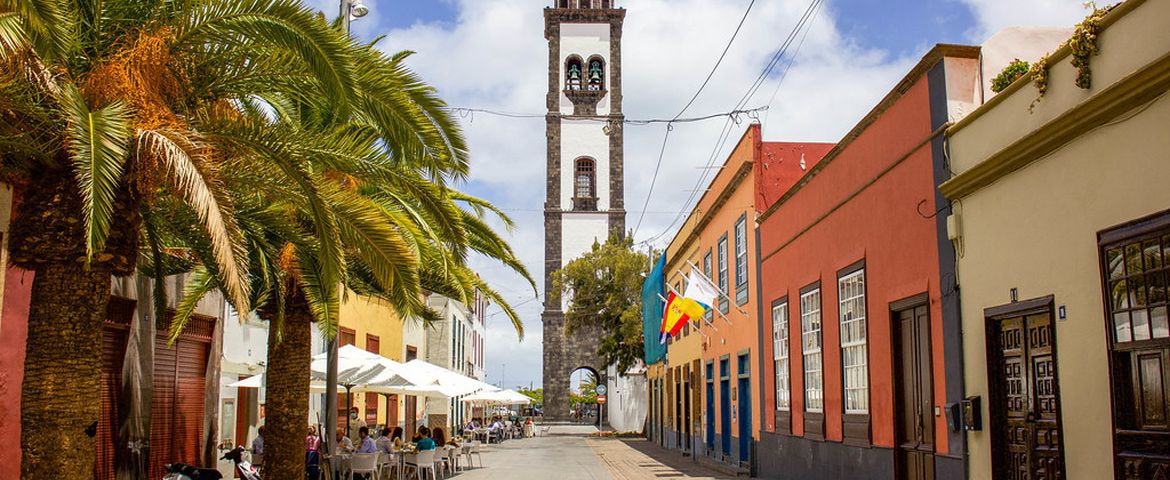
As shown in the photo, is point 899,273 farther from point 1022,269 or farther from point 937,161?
point 1022,269

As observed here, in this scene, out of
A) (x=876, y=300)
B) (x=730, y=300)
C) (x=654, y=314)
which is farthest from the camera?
(x=654, y=314)

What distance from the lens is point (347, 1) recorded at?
14547 millimetres

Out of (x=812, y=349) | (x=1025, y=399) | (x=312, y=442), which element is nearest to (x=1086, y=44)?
(x=1025, y=399)

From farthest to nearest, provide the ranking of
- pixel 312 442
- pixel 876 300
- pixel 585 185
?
pixel 585 185, pixel 312 442, pixel 876 300

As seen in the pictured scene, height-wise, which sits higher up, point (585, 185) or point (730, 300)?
point (585, 185)

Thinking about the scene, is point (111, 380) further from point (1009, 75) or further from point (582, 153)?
point (582, 153)

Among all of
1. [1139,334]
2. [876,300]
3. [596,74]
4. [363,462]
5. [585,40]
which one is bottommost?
[363,462]

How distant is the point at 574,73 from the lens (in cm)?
5666

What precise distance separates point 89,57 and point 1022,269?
8.01 metres

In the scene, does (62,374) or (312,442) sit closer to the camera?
(62,374)

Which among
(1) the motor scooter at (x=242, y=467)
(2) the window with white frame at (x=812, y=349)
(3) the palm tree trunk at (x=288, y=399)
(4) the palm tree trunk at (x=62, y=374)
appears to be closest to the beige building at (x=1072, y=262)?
(2) the window with white frame at (x=812, y=349)

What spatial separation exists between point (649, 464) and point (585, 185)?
3130 cm

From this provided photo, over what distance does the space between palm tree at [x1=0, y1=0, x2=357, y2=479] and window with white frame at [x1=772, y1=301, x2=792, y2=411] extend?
10508 mm

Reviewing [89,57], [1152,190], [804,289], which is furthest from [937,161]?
[89,57]
